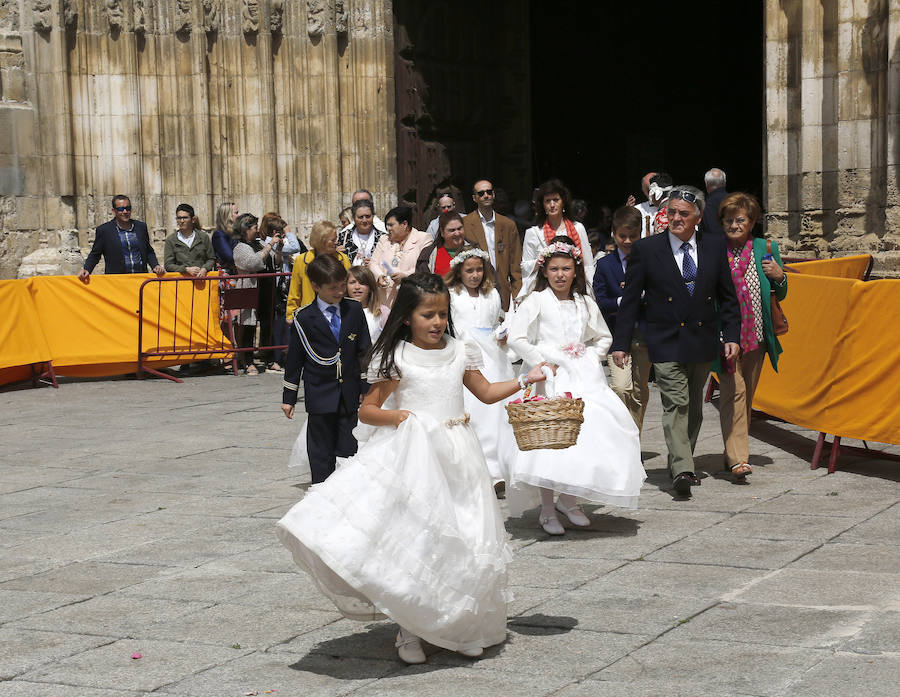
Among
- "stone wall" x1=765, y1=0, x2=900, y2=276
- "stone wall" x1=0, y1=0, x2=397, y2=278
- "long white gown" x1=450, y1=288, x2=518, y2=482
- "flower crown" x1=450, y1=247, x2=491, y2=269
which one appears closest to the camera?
"long white gown" x1=450, y1=288, x2=518, y2=482

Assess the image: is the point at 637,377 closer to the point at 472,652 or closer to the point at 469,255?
the point at 469,255

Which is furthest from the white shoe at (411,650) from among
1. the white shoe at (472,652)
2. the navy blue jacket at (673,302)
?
the navy blue jacket at (673,302)

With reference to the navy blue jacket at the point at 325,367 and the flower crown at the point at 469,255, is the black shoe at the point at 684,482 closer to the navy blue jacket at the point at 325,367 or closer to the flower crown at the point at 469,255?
the flower crown at the point at 469,255

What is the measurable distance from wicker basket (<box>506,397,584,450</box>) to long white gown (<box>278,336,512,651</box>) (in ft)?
1.56

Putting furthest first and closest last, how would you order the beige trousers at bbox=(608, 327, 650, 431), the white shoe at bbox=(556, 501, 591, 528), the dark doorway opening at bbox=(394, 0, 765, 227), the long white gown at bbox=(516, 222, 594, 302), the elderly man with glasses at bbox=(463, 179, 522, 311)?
the dark doorway opening at bbox=(394, 0, 765, 227), the elderly man with glasses at bbox=(463, 179, 522, 311), the long white gown at bbox=(516, 222, 594, 302), the beige trousers at bbox=(608, 327, 650, 431), the white shoe at bbox=(556, 501, 591, 528)

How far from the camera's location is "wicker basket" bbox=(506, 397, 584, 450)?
19.0ft

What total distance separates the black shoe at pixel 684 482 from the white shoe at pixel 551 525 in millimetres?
921

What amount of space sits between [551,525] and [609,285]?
8.12ft

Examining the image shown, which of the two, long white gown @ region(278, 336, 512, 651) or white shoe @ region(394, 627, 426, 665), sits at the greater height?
long white gown @ region(278, 336, 512, 651)

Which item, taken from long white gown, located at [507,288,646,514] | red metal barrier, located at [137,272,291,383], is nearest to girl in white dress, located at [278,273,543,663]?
long white gown, located at [507,288,646,514]

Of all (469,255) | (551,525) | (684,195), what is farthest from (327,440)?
(684,195)

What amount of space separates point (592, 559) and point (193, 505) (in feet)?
8.35

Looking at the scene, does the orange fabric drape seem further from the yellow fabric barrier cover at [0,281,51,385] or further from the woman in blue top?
the yellow fabric barrier cover at [0,281,51,385]

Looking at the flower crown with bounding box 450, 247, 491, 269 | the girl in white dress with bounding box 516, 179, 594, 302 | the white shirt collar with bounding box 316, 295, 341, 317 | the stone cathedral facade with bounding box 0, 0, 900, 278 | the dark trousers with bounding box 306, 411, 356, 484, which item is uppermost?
the stone cathedral facade with bounding box 0, 0, 900, 278
